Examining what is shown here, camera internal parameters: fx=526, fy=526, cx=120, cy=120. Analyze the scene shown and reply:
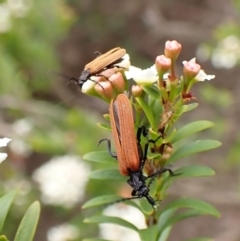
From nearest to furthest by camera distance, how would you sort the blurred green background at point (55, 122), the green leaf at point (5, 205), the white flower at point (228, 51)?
1. the green leaf at point (5, 205)
2. the blurred green background at point (55, 122)
3. the white flower at point (228, 51)

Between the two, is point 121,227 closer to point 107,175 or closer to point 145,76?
point 107,175

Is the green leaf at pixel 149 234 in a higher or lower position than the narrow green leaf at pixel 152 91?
lower

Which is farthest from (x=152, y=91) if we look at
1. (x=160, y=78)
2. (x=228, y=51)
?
(x=228, y=51)

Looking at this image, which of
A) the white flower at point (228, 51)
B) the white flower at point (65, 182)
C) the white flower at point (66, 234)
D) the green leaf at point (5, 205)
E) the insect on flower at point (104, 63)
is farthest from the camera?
the white flower at point (228, 51)

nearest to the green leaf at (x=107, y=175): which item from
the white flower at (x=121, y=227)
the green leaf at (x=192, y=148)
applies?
the green leaf at (x=192, y=148)

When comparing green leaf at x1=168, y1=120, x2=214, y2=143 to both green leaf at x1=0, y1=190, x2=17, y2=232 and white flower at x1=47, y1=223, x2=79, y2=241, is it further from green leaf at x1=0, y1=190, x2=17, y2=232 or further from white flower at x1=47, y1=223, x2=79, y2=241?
white flower at x1=47, y1=223, x2=79, y2=241

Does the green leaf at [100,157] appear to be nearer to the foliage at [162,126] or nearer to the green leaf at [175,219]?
the foliage at [162,126]
